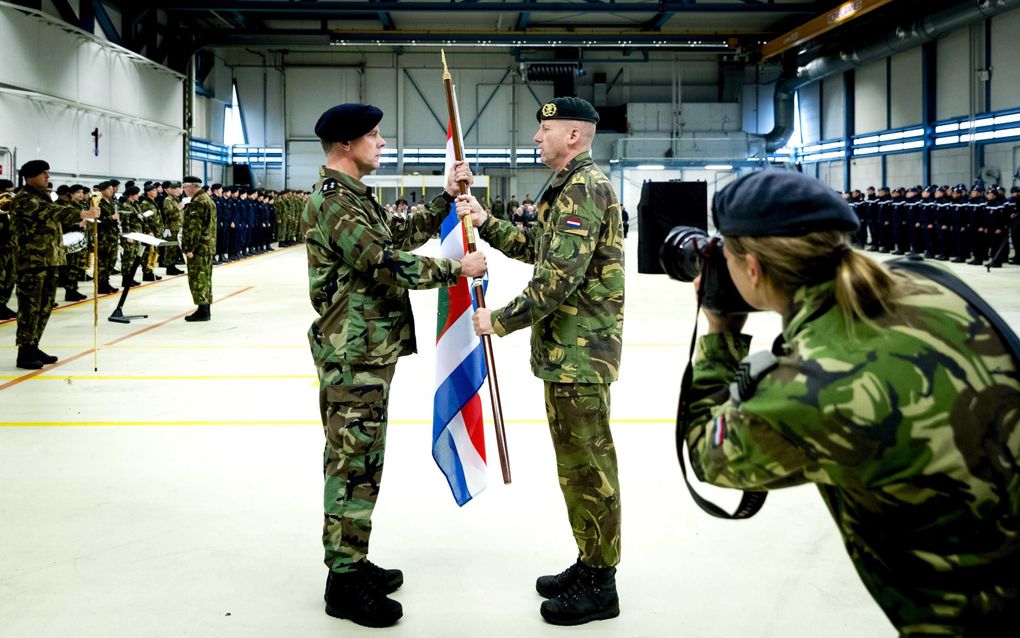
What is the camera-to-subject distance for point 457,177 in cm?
379

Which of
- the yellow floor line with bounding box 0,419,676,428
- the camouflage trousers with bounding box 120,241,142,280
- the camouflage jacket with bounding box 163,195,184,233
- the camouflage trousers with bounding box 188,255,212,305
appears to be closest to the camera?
the yellow floor line with bounding box 0,419,676,428

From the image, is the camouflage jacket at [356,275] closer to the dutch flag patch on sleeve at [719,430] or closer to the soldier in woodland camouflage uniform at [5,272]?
the dutch flag patch on sleeve at [719,430]

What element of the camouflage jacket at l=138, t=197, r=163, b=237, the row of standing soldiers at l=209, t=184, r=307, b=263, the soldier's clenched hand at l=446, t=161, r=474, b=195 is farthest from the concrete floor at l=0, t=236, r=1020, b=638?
the row of standing soldiers at l=209, t=184, r=307, b=263

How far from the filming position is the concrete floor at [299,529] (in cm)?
334

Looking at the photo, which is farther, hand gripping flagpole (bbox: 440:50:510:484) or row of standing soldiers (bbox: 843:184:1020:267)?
row of standing soldiers (bbox: 843:184:1020:267)

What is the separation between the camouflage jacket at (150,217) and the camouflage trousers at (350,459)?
44.9 feet

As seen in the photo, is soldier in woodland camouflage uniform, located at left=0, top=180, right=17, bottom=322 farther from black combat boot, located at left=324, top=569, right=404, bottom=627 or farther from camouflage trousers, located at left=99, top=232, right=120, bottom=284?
black combat boot, located at left=324, top=569, right=404, bottom=627

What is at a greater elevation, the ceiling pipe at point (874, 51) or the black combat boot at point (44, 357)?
the ceiling pipe at point (874, 51)

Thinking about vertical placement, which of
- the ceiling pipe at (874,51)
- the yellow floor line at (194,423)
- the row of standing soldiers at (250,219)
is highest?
the ceiling pipe at (874,51)

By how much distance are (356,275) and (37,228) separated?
6.49 m

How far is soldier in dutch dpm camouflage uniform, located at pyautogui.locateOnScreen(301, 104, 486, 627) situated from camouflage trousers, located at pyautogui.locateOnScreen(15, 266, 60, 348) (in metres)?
6.08

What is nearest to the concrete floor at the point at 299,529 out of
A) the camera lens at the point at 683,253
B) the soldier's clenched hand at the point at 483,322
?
the soldier's clenched hand at the point at 483,322

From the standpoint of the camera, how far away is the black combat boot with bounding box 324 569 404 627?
3.27 m

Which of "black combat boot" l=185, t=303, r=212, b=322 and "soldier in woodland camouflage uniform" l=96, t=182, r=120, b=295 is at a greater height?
"soldier in woodland camouflage uniform" l=96, t=182, r=120, b=295
